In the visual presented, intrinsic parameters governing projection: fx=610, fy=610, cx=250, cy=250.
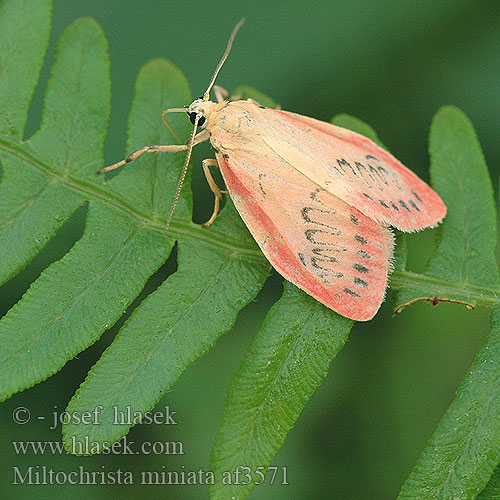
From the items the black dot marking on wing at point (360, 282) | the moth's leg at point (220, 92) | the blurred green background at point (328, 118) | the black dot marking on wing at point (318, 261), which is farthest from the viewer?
the moth's leg at point (220, 92)

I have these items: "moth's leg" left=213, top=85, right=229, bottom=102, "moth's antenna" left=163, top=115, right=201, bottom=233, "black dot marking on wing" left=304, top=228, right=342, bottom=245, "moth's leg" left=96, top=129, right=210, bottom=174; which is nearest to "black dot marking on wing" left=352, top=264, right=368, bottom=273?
"black dot marking on wing" left=304, top=228, right=342, bottom=245

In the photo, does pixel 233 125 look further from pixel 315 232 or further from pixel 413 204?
pixel 413 204

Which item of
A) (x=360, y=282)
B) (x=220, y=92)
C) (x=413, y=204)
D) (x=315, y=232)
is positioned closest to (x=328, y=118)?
(x=220, y=92)

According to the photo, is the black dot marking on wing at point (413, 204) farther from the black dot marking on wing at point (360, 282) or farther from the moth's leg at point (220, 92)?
the moth's leg at point (220, 92)

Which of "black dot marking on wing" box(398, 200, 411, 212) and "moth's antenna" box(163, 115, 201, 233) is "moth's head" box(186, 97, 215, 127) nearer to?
"moth's antenna" box(163, 115, 201, 233)

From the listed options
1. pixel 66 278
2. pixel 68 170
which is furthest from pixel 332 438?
pixel 68 170

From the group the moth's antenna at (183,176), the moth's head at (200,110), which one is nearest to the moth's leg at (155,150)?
the moth's antenna at (183,176)
